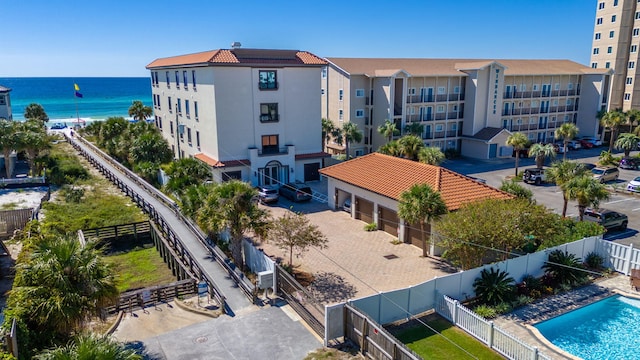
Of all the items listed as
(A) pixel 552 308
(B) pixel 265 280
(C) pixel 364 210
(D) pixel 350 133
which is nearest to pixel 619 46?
(D) pixel 350 133

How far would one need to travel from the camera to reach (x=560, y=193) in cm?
4097

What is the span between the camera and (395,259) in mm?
25891

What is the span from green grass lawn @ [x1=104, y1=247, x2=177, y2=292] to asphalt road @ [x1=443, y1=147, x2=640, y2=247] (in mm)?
22958

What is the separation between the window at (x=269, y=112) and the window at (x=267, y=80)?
5.13 feet

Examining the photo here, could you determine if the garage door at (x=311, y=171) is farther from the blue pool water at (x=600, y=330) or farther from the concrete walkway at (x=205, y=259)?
the blue pool water at (x=600, y=330)

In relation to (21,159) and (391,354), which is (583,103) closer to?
(391,354)

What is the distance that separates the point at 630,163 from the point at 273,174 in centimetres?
3926

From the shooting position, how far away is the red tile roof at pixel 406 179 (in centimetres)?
2716

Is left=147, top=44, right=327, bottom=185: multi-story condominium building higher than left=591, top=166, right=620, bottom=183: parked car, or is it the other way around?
left=147, top=44, right=327, bottom=185: multi-story condominium building

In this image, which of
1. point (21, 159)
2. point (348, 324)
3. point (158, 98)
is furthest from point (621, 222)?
point (21, 159)

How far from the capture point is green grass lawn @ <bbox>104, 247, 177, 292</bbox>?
1049 inches

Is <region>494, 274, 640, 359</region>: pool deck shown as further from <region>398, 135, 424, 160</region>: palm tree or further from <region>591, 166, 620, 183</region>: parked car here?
<region>591, 166, 620, 183</region>: parked car

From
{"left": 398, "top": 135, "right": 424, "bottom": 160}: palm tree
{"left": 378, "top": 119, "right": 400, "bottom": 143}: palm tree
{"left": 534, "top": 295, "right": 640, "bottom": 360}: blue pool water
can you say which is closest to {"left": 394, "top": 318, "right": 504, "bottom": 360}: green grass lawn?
{"left": 534, "top": 295, "right": 640, "bottom": 360}: blue pool water

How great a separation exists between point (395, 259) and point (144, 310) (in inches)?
528
